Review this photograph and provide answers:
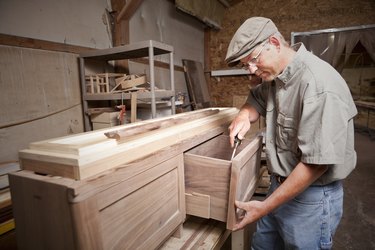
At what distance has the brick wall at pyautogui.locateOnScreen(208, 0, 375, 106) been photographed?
5.89 meters

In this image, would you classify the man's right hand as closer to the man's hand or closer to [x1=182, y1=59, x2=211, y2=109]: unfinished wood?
the man's hand

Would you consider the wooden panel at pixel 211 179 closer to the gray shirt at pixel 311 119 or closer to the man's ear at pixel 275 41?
the gray shirt at pixel 311 119

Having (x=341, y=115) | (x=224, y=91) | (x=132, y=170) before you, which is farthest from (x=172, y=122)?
(x=224, y=91)

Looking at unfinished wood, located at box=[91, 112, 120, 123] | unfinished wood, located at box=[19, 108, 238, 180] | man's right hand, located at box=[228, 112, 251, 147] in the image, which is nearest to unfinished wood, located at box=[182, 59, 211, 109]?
unfinished wood, located at box=[91, 112, 120, 123]

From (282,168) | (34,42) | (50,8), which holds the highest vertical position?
(50,8)

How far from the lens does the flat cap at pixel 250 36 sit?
1.05 m

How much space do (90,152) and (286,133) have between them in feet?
3.02

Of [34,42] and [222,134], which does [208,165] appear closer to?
[222,134]

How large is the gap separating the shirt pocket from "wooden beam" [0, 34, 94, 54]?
246 cm

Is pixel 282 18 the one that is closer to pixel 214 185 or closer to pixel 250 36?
pixel 250 36

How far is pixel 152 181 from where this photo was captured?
2.84ft

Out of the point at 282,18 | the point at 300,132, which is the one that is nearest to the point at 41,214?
the point at 300,132

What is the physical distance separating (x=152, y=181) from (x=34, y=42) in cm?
237

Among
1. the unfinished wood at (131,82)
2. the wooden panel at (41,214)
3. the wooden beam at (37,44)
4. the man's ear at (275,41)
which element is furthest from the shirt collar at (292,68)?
the wooden beam at (37,44)
